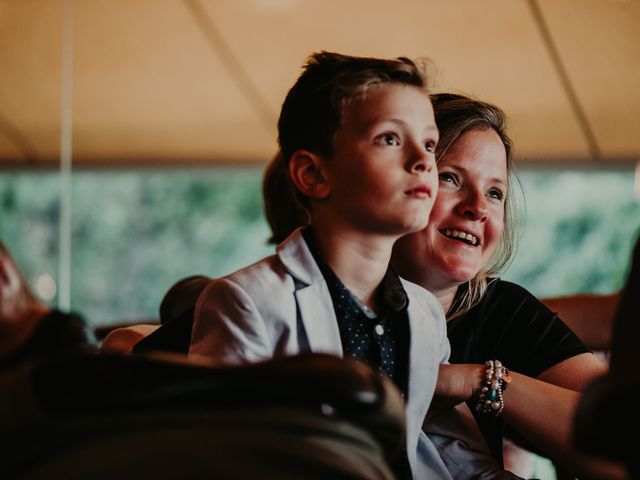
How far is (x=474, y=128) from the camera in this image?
6.19 ft

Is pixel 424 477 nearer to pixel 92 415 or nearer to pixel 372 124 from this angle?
pixel 372 124

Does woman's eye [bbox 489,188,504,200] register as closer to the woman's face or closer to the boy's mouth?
the woman's face

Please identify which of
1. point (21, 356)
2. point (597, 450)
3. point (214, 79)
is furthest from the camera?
point (214, 79)

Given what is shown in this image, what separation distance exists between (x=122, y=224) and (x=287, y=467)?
6.69m

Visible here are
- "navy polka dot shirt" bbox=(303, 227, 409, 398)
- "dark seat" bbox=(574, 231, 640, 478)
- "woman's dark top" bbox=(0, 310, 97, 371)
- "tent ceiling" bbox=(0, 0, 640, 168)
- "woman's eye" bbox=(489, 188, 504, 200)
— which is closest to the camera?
"dark seat" bbox=(574, 231, 640, 478)

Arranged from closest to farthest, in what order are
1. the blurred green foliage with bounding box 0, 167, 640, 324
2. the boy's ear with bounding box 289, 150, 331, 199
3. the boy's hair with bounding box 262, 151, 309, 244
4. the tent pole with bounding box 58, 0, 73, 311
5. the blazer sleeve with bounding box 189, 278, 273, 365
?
the blazer sleeve with bounding box 189, 278, 273, 365 → the boy's ear with bounding box 289, 150, 331, 199 → the boy's hair with bounding box 262, 151, 309, 244 → the tent pole with bounding box 58, 0, 73, 311 → the blurred green foliage with bounding box 0, 167, 640, 324

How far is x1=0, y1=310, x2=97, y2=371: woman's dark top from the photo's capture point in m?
3.32

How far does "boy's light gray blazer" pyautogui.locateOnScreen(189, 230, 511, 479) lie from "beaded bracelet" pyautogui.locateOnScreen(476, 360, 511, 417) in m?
0.11

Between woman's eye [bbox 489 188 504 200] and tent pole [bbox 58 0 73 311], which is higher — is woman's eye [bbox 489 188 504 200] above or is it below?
above

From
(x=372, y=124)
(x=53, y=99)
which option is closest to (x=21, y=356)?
(x=372, y=124)

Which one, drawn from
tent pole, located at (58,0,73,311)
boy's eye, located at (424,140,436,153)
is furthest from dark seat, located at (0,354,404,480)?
tent pole, located at (58,0,73,311)

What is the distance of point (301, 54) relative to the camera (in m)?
5.79

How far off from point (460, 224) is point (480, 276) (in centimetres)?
14

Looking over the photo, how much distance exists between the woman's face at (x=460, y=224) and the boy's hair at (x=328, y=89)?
0.82ft
